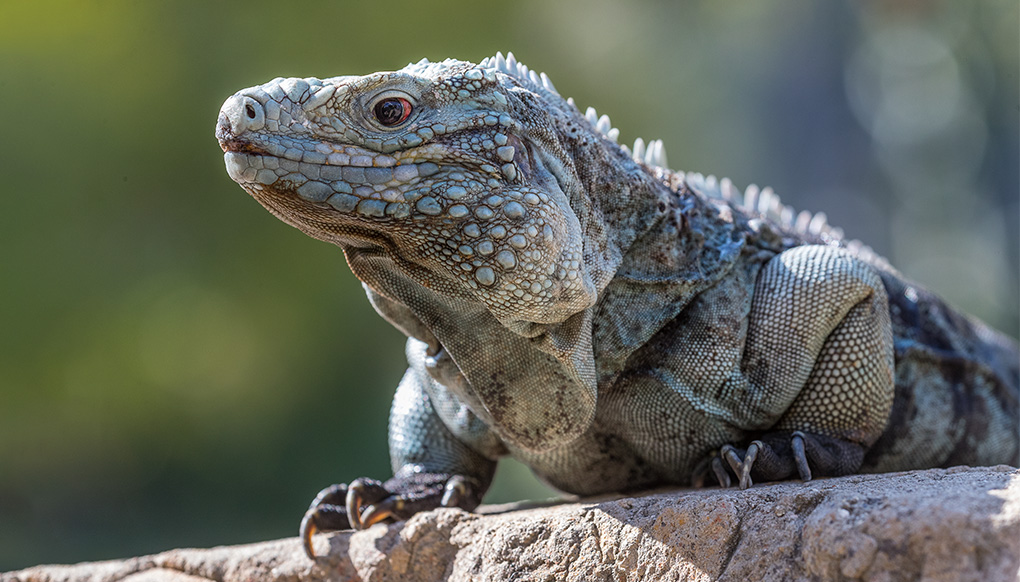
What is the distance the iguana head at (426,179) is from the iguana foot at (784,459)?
776 millimetres

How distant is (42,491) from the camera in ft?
32.3

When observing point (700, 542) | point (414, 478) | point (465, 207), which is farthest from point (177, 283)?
point (700, 542)

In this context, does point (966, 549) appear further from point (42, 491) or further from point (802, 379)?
point (42, 491)

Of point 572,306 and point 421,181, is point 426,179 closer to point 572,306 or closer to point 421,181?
point 421,181

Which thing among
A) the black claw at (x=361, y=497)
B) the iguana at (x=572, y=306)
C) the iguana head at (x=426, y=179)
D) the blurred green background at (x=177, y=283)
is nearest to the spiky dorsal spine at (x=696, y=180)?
the iguana at (x=572, y=306)

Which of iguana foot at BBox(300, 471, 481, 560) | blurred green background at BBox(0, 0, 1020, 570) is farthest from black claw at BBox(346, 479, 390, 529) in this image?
blurred green background at BBox(0, 0, 1020, 570)

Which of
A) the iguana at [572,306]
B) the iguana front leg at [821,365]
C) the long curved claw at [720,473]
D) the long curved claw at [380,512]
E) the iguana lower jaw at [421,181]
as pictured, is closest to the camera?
the iguana lower jaw at [421,181]

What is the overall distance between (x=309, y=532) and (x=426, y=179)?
151cm

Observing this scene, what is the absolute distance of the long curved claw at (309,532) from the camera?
3367mm

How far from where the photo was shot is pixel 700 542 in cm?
261

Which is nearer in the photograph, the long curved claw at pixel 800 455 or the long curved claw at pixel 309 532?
the long curved claw at pixel 800 455

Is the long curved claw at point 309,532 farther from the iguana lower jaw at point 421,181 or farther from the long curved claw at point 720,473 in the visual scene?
the long curved claw at point 720,473

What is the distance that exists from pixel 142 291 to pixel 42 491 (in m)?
2.38

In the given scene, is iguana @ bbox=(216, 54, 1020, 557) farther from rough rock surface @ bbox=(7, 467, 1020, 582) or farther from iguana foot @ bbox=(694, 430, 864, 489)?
rough rock surface @ bbox=(7, 467, 1020, 582)
